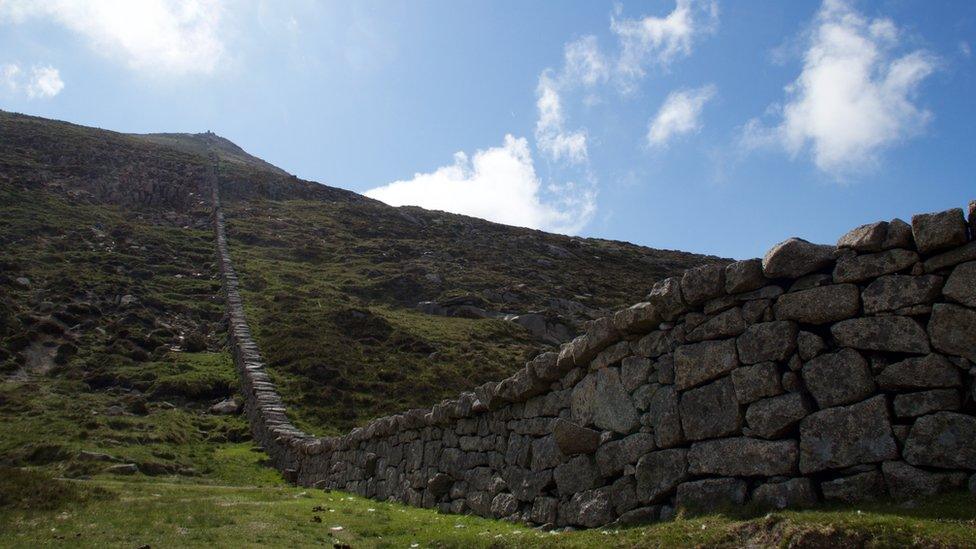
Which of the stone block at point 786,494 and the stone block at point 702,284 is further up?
the stone block at point 702,284

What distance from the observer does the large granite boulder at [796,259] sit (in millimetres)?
7082

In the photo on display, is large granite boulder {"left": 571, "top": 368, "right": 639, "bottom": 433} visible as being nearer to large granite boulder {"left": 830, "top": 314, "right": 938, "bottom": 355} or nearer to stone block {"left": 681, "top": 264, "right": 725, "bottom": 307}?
stone block {"left": 681, "top": 264, "right": 725, "bottom": 307}

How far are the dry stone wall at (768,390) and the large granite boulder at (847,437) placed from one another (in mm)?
13

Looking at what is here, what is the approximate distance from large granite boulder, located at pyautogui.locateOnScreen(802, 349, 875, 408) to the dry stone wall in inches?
0.5

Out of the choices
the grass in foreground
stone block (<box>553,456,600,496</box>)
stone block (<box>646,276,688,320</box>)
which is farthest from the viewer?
stone block (<box>553,456,600,496</box>)

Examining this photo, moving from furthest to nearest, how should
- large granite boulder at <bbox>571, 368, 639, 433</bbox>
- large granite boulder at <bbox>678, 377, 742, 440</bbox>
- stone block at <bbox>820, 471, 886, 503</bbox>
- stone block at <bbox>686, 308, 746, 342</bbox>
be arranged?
1. large granite boulder at <bbox>571, 368, 639, 433</bbox>
2. stone block at <bbox>686, 308, 746, 342</bbox>
3. large granite boulder at <bbox>678, 377, 742, 440</bbox>
4. stone block at <bbox>820, 471, 886, 503</bbox>

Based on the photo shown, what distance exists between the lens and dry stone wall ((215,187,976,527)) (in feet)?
20.4

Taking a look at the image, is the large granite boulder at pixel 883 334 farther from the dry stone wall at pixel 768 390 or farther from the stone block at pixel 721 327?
the stone block at pixel 721 327

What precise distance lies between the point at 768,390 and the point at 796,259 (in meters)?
1.36

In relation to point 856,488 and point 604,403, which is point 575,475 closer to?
point 604,403

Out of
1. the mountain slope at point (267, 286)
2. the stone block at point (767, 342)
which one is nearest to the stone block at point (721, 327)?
the stone block at point (767, 342)

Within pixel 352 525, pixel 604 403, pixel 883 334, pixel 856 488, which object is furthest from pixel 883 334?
pixel 352 525

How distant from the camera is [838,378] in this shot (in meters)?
6.73

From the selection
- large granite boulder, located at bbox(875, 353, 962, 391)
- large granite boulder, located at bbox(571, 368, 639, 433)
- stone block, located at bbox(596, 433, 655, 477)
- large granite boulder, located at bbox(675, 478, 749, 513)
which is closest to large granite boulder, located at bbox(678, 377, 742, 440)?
large granite boulder, located at bbox(675, 478, 749, 513)
